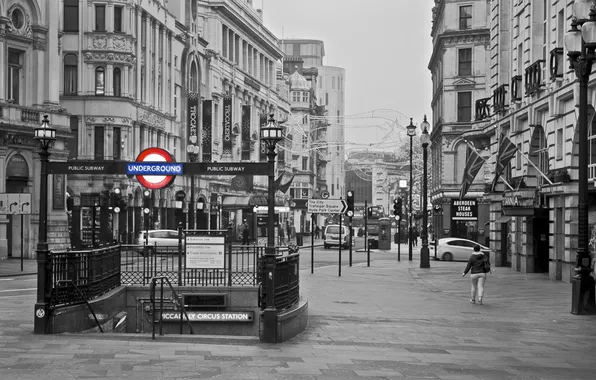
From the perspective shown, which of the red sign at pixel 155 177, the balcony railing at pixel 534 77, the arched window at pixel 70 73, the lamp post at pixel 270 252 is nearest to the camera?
the lamp post at pixel 270 252

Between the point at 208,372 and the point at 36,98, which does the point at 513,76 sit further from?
the point at 208,372

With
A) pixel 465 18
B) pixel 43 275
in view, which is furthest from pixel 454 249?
pixel 43 275

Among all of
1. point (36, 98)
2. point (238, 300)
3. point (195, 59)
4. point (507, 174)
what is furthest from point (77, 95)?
point (238, 300)

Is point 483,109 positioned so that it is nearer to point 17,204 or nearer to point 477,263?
point 477,263

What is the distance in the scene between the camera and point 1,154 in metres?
43.4

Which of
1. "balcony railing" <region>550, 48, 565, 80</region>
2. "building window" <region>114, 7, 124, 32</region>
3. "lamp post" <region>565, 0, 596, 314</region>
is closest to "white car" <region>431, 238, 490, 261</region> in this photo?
"balcony railing" <region>550, 48, 565, 80</region>

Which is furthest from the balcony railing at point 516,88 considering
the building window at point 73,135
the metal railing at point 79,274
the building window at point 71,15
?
the building window at point 73,135

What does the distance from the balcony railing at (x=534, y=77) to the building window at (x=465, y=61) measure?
38.1 meters

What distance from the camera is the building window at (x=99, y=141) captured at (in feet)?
194

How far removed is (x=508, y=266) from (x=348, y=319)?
24.9m

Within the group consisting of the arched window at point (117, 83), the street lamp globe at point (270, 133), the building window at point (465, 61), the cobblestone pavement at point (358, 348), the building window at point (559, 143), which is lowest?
the cobblestone pavement at point (358, 348)

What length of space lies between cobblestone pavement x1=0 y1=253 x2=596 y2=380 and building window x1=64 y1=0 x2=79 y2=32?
3537 centimetres

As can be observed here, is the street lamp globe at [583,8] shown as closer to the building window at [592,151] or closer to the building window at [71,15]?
the building window at [592,151]

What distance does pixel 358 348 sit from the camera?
16.4m
